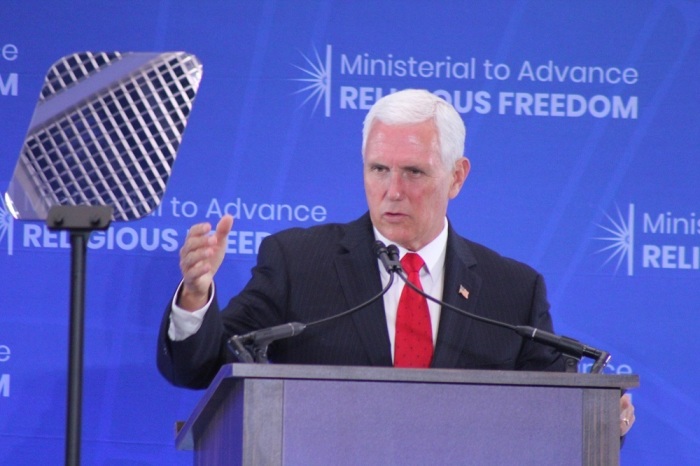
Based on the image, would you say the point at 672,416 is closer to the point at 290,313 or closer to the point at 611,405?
the point at 290,313

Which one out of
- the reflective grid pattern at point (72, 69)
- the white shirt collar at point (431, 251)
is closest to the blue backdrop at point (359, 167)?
the white shirt collar at point (431, 251)

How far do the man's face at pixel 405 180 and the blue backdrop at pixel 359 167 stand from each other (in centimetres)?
75

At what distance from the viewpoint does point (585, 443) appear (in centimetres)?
193

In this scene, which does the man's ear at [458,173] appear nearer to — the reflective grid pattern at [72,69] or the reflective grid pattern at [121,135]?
the reflective grid pattern at [121,135]

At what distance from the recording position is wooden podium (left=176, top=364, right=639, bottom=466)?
1.85m

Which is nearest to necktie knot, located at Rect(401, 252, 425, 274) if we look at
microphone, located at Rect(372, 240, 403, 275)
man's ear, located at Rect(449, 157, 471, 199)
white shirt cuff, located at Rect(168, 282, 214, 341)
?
man's ear, located at Rect(449, 157, 471, 199)

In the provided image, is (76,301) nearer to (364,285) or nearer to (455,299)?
(364,285)

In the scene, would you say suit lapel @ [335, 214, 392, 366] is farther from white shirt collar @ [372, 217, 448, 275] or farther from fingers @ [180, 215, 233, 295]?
fingers @ [180, 215, 233, 295]

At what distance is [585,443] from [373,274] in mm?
1006

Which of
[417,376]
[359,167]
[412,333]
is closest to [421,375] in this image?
[417,376]

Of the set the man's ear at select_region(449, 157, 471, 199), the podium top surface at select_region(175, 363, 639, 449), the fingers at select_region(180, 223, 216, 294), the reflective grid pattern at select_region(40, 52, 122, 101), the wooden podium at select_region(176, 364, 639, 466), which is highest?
the reflective grid pattern at select_region(40, 52, 122, 101)

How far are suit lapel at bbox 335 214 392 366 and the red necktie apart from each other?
0.15 feet

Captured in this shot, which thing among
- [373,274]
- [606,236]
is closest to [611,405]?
[373,274]

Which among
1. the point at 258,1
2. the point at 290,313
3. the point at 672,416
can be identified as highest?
the point at 258,1
